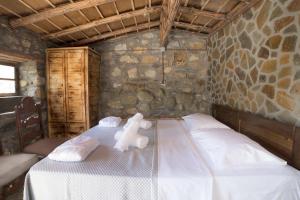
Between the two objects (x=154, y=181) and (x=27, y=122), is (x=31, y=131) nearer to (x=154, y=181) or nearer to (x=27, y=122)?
(x=27, y=122)

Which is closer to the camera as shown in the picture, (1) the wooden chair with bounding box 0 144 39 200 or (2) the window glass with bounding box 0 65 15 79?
(1) the wooden chair with bounding box 0 144 39 200

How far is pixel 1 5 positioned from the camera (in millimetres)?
2326

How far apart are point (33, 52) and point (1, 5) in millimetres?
1126

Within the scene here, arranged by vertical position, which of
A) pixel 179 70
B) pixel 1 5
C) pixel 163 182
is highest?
pixel 1 5

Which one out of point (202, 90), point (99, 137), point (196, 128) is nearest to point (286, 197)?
point (196, 128)

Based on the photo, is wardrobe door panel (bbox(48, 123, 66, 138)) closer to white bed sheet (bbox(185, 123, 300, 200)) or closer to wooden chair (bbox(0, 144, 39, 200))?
wooden chair (bbox(0, 144, 39, 200))

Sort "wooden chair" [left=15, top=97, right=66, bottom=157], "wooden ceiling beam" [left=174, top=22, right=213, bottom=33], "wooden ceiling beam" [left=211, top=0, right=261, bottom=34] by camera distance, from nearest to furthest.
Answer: "wooden chair" [left=15, top=97, right=66, bottom=157]
"wooden ceiling beam" [left=211, top=0, right=261, bottom=34]
"wooden ceiling beam" [left=174, top=22, right=213, bottom=33]

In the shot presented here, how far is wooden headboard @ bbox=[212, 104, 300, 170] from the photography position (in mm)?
1661

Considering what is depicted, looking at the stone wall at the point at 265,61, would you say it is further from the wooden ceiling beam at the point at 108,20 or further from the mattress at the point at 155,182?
the wooden ceiling beam at the point at 108,20

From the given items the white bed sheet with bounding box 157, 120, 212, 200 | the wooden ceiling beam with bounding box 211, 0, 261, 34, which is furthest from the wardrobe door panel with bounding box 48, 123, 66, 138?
the wooden ceiling beam with bounding box 211, 0, 261, 34

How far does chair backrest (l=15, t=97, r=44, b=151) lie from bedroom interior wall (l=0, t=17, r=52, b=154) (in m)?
0.32

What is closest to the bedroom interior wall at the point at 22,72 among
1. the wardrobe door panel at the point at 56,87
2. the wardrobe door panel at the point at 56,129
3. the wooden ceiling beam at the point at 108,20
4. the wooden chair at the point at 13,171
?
the wardrobe door panel at the point at 56,87

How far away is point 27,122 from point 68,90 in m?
1.43

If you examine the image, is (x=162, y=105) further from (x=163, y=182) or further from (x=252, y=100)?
(x=163, y=182)
